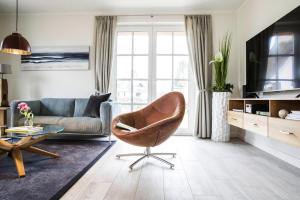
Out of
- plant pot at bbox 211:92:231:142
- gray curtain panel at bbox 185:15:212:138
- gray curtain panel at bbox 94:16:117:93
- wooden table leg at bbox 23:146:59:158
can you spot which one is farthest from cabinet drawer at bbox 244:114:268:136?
gray curtain panel at bbox 94:16:117:93

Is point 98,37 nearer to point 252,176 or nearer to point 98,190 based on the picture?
point 98,190

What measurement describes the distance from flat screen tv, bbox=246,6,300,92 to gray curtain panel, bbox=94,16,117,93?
8.15ft

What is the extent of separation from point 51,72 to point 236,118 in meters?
3.54

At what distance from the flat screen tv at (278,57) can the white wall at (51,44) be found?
9.63ft

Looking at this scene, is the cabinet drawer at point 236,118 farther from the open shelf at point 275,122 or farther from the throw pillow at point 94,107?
the throw pillow at point 94,107

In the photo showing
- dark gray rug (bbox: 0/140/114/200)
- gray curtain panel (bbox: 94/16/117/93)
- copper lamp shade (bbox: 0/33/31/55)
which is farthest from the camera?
gray curtain panel (bbox: 94/16/117/93)

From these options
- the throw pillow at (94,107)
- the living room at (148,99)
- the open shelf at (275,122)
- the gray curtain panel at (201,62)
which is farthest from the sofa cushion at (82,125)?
the open shelf at (275,122)

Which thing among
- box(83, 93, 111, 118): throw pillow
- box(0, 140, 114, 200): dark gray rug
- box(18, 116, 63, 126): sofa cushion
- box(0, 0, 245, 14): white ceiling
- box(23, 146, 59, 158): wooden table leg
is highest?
box(0, 0, 245, 14): white ceiling

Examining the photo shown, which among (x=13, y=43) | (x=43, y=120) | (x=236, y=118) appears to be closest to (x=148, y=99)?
(x=236, y=118)

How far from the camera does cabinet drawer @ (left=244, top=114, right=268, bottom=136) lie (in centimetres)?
213

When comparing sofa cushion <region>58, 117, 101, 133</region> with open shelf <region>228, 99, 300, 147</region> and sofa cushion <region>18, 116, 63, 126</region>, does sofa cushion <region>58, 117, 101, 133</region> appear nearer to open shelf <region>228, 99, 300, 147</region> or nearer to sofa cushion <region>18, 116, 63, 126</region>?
sofa cushion <region>18, 116, 63, 126</region>

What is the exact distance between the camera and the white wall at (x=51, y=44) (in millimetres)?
4176

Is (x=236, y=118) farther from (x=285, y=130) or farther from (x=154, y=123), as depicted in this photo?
(x=154, y=123)

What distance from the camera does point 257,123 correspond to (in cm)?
230
